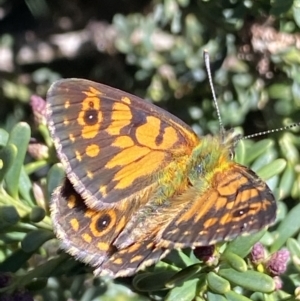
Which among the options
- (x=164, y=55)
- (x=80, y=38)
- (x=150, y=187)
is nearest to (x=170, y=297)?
(x=150, y=187)

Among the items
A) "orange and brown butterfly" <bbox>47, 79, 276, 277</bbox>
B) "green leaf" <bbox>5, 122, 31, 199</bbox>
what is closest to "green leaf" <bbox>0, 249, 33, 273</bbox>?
"green leaf" <bbox>5, 122, 31, 199</bbox>

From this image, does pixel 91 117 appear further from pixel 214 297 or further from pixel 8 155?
pixel 214 297

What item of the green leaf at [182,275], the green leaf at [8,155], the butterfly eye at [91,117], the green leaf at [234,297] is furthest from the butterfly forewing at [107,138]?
the green leaf at [234,297]

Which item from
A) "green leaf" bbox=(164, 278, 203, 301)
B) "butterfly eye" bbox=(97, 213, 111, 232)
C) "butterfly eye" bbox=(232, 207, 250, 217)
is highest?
"butterfly eye" bbox=(232, 207, 250, 217)

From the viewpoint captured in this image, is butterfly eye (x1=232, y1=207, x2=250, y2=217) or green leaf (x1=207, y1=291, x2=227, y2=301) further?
green leaf (x1=207, y1=291, x2=227, y2=301)

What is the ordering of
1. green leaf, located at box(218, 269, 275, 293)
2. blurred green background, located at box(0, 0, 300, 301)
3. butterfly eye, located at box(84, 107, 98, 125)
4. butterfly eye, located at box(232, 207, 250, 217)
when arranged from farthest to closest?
blurred green background, located at box(0, 0, 300, 301), butterfly eye, located at box(84, 107, 98, 125), green leaf, located at box(218, 269, 275, 293), butterfly eye, located at box(232, 207, 250, 217)

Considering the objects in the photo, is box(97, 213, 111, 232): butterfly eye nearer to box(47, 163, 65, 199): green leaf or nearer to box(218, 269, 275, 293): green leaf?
box(47, 163, 65, 199): green leaf

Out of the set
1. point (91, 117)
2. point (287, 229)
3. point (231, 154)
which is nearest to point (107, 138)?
point (91, 117)
